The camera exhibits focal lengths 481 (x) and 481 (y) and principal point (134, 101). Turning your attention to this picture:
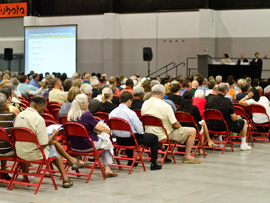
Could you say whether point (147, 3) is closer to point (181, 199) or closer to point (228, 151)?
point (228, 151)

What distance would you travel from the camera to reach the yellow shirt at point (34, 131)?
632 centimetres

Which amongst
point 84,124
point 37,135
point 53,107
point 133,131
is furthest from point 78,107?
point 53,107

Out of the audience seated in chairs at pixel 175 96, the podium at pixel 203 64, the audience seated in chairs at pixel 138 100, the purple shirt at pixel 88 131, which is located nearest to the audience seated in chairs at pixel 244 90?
the audience seated in chairs at pixel 175 96

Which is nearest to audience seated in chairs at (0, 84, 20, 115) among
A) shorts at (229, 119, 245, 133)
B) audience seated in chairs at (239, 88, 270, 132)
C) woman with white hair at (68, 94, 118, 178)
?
woman with white hair at (68, 94, 118, 178)

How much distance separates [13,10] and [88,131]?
A: 73.3ft

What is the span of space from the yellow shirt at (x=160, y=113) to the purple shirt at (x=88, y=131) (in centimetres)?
144

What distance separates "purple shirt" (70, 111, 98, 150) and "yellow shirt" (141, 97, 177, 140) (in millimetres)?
1443

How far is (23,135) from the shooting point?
6.34 metres

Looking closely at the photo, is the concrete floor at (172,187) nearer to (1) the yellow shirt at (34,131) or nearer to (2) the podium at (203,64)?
(1) the yellow shirt at (34,131)

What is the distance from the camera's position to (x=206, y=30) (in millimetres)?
23250

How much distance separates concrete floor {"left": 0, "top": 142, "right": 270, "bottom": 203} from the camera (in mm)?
6020

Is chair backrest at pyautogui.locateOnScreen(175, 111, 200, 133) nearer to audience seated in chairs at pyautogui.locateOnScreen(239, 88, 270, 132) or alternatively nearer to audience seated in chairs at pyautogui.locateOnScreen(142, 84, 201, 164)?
audience seated in chairs at pyautogui.locateOnScreen(142, 84, 201, 164)

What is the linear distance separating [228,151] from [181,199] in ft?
13.3

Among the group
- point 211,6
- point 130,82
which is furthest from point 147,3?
point 130,82
